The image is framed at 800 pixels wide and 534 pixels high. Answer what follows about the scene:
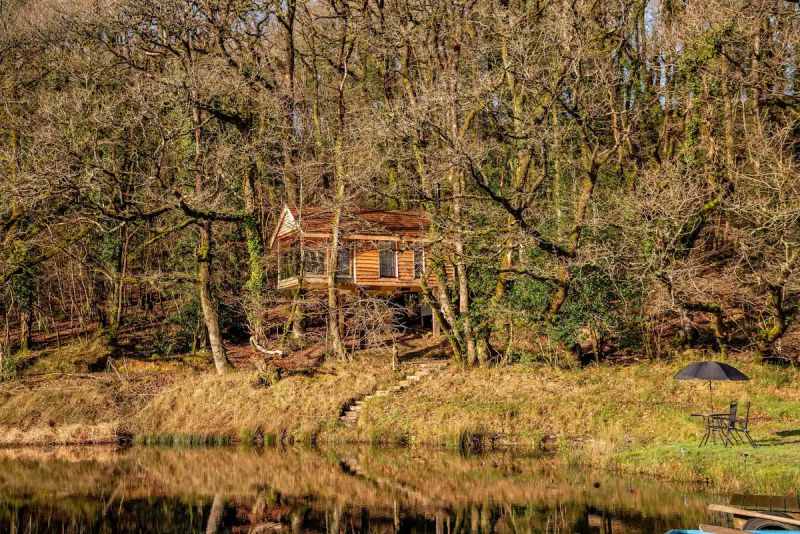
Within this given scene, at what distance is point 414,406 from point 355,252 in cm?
1153

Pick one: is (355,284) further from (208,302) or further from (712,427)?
(712,427)

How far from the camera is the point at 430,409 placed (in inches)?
1010

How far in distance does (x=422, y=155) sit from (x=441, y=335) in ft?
35.7

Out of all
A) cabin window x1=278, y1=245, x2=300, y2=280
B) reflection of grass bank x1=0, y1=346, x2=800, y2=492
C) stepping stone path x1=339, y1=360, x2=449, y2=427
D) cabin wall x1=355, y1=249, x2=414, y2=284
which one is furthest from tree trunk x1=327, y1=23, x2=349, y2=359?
cabin wall x1=355, y1=249, x2=414, y2=284

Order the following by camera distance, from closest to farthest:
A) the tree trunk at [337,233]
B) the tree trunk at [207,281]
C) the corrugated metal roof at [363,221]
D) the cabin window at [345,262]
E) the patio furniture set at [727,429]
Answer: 1. the patio furniture set at [727,429]
2. the tree trunk at [207,281]
3. the tree trunk at [337,233]
4. the corrugated metal roof at [363,221]
5. the cabin window at [345,262]

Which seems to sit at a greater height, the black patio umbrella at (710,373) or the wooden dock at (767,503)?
the black patio umbrella at (710,373)

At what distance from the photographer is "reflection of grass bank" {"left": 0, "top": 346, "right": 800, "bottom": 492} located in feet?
72.3

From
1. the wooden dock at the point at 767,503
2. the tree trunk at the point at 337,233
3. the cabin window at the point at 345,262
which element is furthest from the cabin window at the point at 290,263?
the wooden dock at the point at 767,503

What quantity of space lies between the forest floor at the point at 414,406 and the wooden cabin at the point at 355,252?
16.1 ft

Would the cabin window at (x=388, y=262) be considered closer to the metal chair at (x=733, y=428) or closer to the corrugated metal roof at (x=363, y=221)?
the corrugated metal roof at (x=363, y=221)

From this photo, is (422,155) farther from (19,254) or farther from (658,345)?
(19,254)

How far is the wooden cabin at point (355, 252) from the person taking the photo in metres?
34.6

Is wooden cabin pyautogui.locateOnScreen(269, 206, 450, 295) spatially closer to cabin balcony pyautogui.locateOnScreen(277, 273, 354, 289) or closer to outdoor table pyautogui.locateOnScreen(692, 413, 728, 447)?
cabin balcony pyautogui.locateOnScreen(277, 273, 354, 289)

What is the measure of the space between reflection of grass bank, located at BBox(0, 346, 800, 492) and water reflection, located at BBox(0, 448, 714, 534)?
1695 mm
